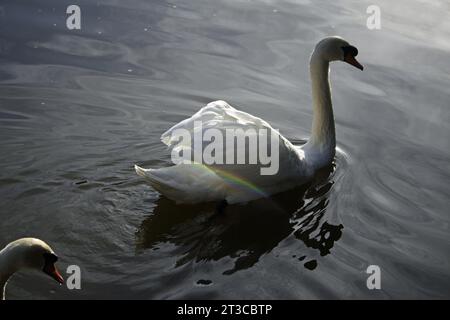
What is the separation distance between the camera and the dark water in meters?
5.21

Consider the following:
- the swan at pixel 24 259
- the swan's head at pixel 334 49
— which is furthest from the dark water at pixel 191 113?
the swan's head at pixel 334 49

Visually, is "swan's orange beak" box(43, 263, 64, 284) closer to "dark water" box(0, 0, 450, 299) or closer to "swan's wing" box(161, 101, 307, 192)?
"dark water" box(0, 0, 450, 299)

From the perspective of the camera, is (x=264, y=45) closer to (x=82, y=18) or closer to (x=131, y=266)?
(x=82, y=18)

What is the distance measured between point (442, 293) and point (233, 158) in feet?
7.10

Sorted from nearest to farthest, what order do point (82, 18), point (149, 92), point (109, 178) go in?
point (109, 178) → point (149, 92) → point (82, 18)

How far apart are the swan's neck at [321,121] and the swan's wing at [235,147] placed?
30.6 inches

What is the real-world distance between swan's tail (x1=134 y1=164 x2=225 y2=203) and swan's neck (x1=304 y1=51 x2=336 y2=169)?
161cm

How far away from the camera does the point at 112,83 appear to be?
8.78 m

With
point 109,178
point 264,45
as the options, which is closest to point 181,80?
point 264,45

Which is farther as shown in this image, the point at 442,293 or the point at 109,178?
the point at 109,178

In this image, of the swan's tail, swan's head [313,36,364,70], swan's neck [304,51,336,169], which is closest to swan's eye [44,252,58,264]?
the swan's tail

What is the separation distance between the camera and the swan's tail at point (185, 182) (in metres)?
5.66
